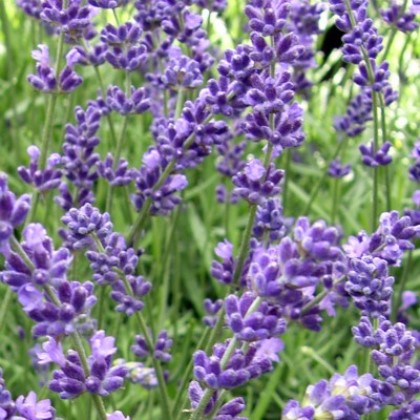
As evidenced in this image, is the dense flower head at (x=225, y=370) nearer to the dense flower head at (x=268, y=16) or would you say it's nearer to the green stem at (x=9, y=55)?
the dense flower head at (x=268, y=16)

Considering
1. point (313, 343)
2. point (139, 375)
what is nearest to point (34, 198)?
point (139, 375)

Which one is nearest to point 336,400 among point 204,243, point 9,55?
point 9,55

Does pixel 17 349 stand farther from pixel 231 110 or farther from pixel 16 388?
pixel 231 110

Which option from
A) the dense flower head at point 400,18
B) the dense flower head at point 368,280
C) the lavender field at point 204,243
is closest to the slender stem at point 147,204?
the lavender field at point 204,243

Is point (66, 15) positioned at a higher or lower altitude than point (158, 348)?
higher

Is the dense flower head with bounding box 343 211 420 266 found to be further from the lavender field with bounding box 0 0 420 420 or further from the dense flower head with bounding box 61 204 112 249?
the dense flower head with bounding box 61 204 112 249

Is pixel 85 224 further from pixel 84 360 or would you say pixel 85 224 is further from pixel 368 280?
pixel 368 280

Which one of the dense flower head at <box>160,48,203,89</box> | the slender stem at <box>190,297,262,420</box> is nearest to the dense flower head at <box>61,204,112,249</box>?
the slender stem at <box>190,297,262,420</box>

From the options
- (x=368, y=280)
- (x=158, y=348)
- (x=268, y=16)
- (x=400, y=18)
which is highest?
(x=268, y=16)
